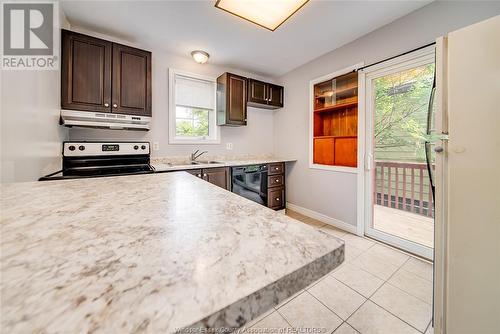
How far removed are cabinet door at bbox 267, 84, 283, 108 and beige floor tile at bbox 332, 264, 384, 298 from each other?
8.74 ft

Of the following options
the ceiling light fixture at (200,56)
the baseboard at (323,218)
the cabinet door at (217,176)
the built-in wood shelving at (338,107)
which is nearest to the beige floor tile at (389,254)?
the baseboard at (323,218)

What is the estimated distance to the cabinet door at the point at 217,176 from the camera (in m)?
2.54

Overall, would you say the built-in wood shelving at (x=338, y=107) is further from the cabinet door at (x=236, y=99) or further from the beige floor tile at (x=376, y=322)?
the beige floor tile at (x=376, y=322)

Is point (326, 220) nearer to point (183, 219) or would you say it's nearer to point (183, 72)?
point (183, 219)

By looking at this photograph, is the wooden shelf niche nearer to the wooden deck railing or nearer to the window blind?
the wooden deck railing

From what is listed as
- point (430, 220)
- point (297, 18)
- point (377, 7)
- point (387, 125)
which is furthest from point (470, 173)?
point (430, 220)

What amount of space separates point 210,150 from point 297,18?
2048 millimetres

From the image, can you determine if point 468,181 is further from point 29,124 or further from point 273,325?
point 29,124

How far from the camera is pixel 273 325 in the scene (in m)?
1.28

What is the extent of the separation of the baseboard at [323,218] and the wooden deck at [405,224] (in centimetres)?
31

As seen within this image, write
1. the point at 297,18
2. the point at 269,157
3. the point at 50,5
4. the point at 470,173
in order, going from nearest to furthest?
the point at 470,173 < the point at 50,5 < the point at 297,18 < the point at 269,157

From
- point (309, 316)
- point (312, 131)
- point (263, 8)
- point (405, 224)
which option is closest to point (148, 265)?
point (309, 316)

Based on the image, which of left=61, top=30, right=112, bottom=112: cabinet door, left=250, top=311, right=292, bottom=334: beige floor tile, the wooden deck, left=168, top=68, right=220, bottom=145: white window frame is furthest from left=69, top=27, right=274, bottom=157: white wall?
left=250, top=311, right=292, bottom=334: beige floor tile

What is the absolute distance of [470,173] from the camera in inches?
37.4
